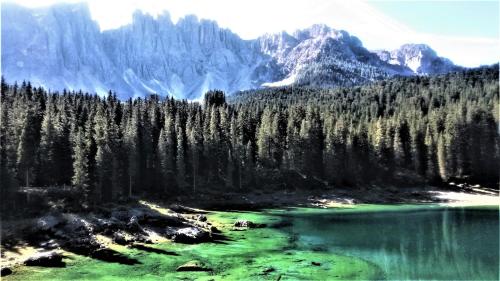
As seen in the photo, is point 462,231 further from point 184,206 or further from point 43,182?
point 43,182

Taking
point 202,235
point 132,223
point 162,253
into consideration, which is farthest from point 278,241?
point 132,223

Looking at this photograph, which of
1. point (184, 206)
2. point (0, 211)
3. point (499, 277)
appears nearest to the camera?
point (499, 277)

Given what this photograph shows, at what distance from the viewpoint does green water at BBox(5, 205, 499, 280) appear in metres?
41.1

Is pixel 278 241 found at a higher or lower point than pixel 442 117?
lower

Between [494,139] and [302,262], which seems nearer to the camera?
[302,262]

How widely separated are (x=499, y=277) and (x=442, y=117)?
399ft

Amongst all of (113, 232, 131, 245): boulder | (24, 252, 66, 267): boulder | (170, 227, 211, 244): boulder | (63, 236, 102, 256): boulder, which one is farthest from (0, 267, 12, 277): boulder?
(170, 227, 211, 244): boulder

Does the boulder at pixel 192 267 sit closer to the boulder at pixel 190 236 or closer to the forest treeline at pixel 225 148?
the boulder at pixel 190 236

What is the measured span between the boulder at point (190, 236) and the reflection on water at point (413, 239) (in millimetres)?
12079

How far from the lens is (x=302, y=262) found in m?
45.6

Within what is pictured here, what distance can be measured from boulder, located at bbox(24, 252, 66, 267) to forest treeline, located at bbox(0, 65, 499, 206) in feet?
107

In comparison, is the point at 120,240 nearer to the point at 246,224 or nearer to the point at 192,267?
the point at 192,267

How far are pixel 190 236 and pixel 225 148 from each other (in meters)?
66.3

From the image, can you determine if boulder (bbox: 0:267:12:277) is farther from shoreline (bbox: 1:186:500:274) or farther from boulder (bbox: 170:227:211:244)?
shoreline (bbox: 1:186:500:274)
